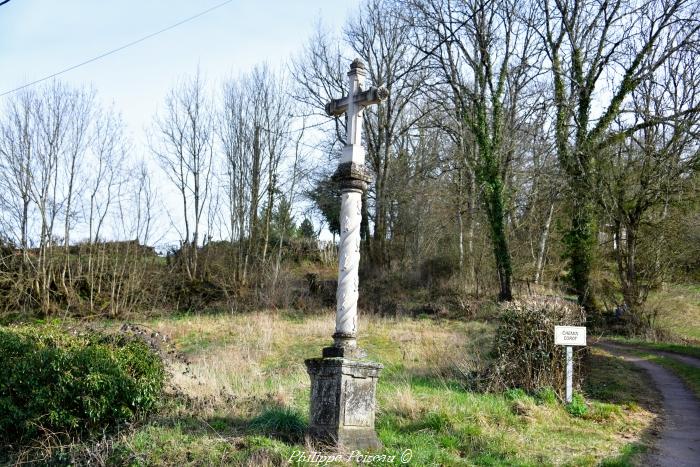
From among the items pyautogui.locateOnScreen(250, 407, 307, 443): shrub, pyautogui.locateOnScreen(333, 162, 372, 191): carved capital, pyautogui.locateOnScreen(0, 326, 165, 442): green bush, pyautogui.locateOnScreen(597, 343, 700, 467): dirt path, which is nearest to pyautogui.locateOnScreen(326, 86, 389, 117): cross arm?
pyautogui.locateOnScreen(333, 162, 372, 191): carved capital

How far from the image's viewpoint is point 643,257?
2264 cm

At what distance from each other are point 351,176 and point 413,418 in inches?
138

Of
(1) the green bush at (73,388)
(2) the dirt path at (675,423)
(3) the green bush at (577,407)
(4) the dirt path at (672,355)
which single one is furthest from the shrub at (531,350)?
(4) the dirt path at (672,355)

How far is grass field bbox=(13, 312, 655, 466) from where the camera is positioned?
24.4 ft

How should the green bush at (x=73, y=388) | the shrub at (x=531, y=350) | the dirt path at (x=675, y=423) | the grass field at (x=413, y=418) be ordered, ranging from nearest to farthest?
1. the grass field at (x=413, y=418)
2. the dirt path at (x=675, y=423)
3. the green bush at (x=73, y=388)
4. the shrub at (x=531, y=350)

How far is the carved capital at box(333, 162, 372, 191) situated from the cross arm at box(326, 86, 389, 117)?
2.80 ft

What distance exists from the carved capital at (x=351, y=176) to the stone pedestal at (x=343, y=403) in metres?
2.20

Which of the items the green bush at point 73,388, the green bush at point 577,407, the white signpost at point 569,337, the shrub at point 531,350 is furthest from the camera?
the shrub at point 531,350

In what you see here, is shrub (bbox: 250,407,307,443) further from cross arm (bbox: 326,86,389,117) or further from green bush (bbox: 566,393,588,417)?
green bush (bbox: 566,393,588,417)

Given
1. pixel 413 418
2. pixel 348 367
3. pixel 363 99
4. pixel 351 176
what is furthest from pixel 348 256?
pixel 413 418

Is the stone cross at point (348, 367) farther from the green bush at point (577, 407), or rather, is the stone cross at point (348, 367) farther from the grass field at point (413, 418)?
the green bush at point (577, 407)

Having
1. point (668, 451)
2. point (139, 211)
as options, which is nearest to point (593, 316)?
point (668, 451)

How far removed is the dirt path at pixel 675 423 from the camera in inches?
328

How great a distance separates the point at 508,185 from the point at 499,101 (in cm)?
360
